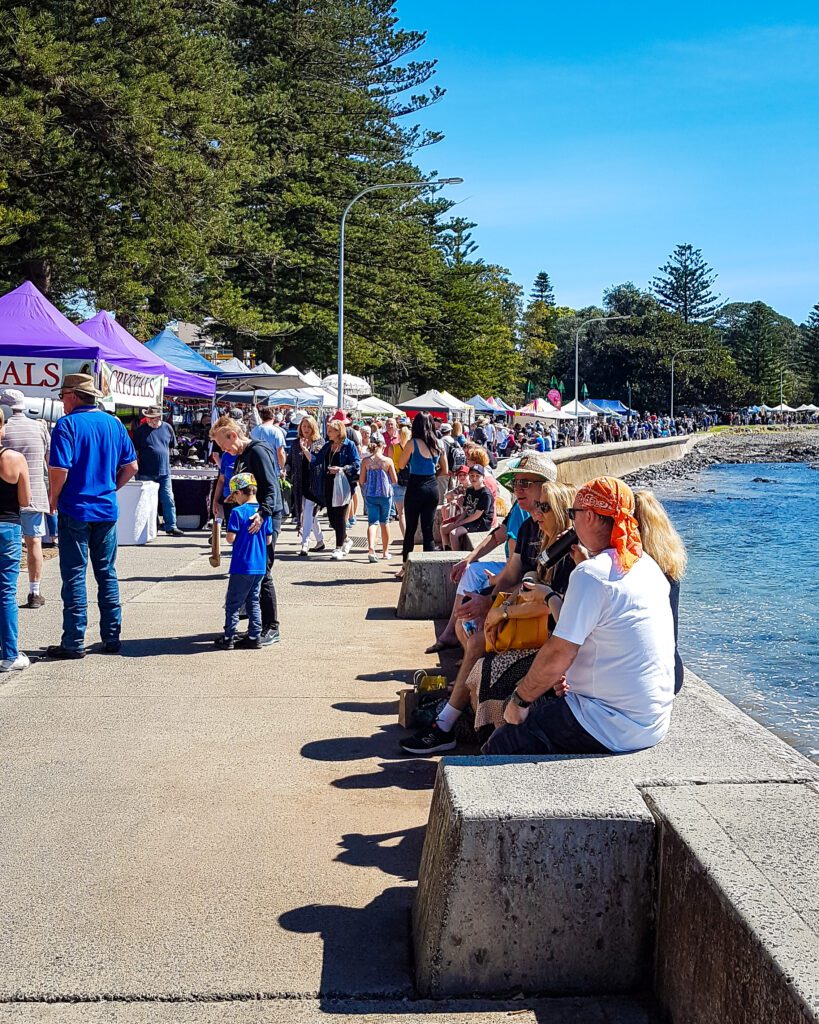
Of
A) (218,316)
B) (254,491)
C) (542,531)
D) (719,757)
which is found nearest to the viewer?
(719,757)

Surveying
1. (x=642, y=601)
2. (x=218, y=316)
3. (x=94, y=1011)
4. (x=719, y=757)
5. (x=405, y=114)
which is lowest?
(x=94, y=1011)

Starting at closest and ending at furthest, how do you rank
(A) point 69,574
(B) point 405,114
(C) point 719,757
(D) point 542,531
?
(C) point 719,757
(D) point 542,531
(A) point 69,574
(B) point 405,114

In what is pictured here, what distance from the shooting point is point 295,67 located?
38.7 m

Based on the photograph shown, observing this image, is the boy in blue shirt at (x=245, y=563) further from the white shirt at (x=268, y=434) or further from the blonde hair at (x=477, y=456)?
the white shirt at (x=268, y=434)

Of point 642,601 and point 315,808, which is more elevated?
point 642,601

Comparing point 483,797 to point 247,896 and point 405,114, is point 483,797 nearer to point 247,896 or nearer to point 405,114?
point 247,896

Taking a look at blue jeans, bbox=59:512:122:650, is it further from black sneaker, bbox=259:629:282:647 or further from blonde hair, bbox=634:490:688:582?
blonde hair, bbox=634:490:688:582

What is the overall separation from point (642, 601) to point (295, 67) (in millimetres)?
38799

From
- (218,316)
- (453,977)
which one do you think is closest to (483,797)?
(453,977)

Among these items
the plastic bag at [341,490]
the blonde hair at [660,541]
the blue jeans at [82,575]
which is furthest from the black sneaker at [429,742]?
the plastic bag at [341,490]

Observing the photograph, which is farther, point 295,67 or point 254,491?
point 295,67

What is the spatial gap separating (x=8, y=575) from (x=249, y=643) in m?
1.87

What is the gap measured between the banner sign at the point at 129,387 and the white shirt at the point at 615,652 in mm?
10155

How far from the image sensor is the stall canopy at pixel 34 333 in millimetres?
12445
